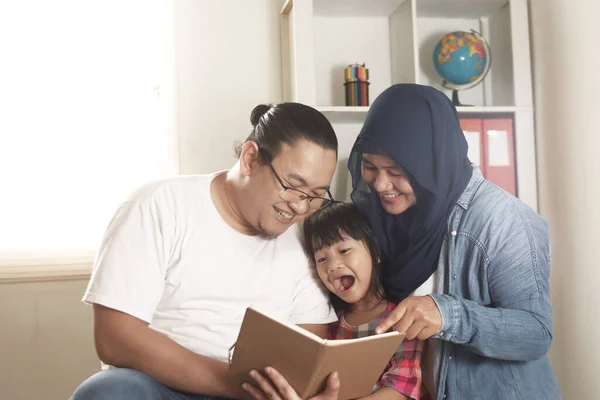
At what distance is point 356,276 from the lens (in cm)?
183

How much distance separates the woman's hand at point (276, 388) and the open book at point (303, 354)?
12mm

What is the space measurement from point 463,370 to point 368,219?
1.57ft

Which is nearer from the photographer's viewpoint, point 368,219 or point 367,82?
point 368,219

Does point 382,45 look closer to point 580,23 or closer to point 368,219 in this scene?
point 580,23

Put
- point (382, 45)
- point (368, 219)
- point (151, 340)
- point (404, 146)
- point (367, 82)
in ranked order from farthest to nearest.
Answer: point (382, 45)
point (367, 82)
point (368, 219)
point (404, 146)
point (151, 340)

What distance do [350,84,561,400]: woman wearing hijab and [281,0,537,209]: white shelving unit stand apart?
639mm

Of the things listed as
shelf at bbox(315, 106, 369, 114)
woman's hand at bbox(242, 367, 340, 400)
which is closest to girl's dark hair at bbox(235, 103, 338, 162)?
woman's hand at bbox(242, 367, 340, 400)

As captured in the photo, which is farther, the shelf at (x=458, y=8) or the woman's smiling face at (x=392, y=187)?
the shelf at (x=458, y=8)

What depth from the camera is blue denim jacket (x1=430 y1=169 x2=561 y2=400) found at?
5.31ft

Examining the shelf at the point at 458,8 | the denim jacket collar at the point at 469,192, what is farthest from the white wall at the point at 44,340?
the shelf at the point at 458,8

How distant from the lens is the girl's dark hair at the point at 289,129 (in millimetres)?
1632

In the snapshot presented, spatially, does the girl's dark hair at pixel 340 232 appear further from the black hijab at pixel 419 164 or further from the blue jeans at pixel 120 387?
the blue jeans at pixel 120 387

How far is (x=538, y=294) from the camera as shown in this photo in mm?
1676

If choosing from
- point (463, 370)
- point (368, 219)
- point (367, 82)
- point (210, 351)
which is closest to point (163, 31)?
point (367, 82)
